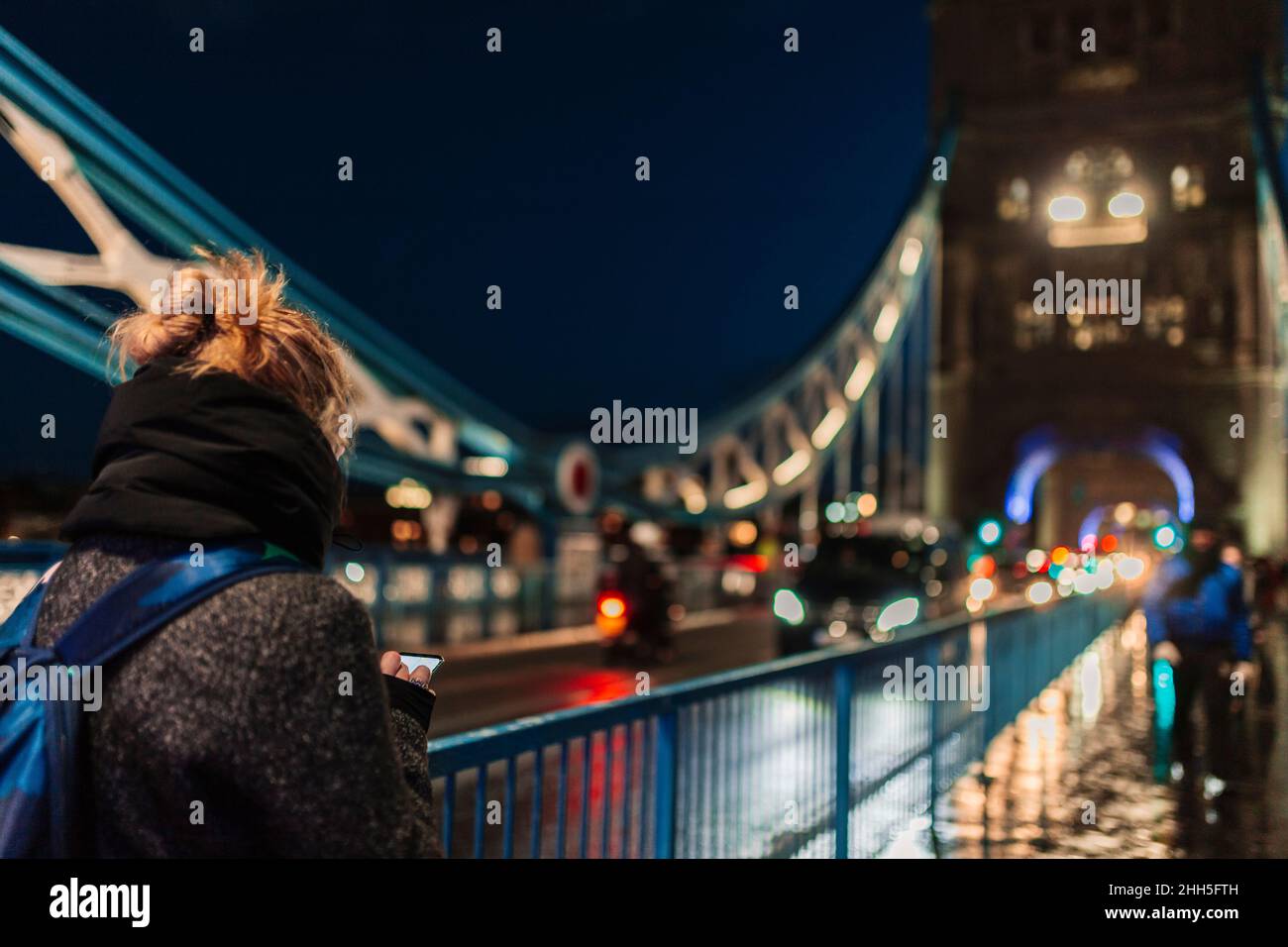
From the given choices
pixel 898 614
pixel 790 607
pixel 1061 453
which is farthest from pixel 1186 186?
pixel 790 607

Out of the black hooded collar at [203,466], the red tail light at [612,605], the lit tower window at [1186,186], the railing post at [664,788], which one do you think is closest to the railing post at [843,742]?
the railing post at [664,788]

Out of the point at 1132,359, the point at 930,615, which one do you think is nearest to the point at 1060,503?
the point at 1132,359

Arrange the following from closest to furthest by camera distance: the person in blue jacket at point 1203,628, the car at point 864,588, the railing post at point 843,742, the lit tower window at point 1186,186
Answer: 1. the railing post at point 843,742
2. the person in blue jacket at point 1203,628
3. the car at point 864,588
4. the lit tower window at point 1186,186

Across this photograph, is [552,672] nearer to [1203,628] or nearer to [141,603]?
[1203,628]

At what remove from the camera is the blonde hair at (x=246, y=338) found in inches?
63.4

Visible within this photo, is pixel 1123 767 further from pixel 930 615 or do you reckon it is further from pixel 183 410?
pixel 183 410

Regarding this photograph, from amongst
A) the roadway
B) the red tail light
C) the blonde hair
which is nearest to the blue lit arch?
the roadway

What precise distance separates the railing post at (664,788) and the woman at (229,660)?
2.23m

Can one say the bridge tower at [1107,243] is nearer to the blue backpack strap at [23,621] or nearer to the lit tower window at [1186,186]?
the lit tower window at [1186,186]

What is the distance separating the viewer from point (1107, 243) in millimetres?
53156

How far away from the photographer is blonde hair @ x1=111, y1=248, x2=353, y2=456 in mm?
1611

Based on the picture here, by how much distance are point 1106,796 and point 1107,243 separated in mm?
49702
